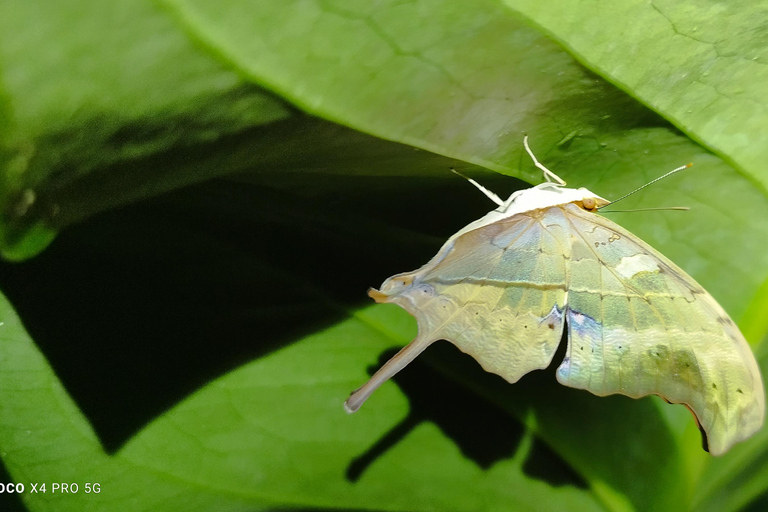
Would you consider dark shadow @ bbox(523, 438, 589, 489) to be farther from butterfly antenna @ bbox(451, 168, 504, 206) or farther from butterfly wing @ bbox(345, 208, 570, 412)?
butterfly antenna @ bbox(451, 168, 504, 206)

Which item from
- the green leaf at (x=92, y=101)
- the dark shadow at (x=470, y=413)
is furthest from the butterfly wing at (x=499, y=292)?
the green leaf at (x=92, y=101)

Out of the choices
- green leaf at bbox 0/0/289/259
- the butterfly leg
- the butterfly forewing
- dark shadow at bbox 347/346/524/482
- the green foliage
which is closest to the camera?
green leaf at bbox 0/0/289/259

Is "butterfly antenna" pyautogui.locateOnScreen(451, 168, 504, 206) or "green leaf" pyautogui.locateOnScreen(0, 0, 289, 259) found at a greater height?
"green leaf" pyautogui.locateOnScreen(0, 0, 289, 259)

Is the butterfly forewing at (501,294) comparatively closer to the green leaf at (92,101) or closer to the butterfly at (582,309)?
the butterfly at (582,309)

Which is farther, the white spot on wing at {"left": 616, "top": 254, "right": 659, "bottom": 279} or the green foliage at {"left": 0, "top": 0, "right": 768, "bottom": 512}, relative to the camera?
the white spot on wing at {"left": 616, "top": 254, "right": 659, "bottom": 279}

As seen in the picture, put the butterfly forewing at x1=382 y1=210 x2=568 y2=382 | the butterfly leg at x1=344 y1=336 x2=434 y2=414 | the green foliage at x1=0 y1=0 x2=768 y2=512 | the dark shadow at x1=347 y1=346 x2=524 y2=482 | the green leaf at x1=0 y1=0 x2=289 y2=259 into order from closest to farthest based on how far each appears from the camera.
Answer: the green leaf at x1=0 y1=0 x2=289 y2=259 < the green foliage at x1=0 y1=0 x2=768 y2=512 < the butterfly leg at x1=344 y1=336 x2=434 y2=414 < the butterfly forewing at x1=382 y1=210 x2=568 y2=382 < the dark shadow at x1=347 y1=346 x2=524 y2=482

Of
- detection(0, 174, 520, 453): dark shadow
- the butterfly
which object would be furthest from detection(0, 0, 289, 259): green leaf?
the butterfly

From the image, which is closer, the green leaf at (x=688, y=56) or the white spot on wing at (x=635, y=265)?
the green leaf at (x=688, y=56)

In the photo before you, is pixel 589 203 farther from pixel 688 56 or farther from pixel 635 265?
pixel 688 56
